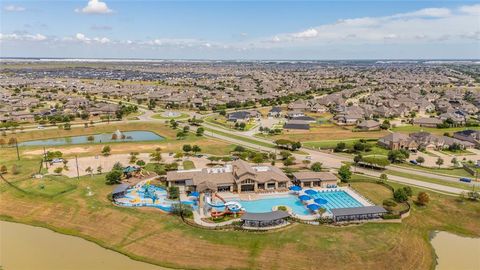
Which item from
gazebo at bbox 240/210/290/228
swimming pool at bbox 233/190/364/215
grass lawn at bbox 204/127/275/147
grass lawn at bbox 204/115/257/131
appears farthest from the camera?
grass lawn at bbox 204/115/257/131

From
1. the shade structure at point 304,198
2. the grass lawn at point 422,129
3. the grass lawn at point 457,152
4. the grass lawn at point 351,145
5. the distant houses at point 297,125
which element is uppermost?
the distant houses at point 297,125

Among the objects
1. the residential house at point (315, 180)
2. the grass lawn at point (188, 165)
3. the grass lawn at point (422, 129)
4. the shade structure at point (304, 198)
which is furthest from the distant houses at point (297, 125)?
the shade structure at point (304, 198)

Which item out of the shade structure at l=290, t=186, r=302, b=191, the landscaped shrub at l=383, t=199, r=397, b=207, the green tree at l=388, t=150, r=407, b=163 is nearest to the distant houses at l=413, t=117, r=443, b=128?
the green tree at l=388, t=150, r=407, b=163

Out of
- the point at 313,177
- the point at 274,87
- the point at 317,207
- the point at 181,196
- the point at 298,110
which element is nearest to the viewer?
the point at 317,207

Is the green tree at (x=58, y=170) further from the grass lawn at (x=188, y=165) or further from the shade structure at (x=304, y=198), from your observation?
the shade structure at (x=304, y=198)

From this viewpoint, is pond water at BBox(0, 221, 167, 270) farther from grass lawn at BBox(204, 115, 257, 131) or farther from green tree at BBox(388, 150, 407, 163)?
grass lawn at BBox(204, 115, 257, 131)

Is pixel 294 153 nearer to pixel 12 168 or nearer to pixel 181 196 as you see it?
pixel 181 196

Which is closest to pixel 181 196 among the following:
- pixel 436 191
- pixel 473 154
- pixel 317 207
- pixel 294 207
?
pixel 294 207
